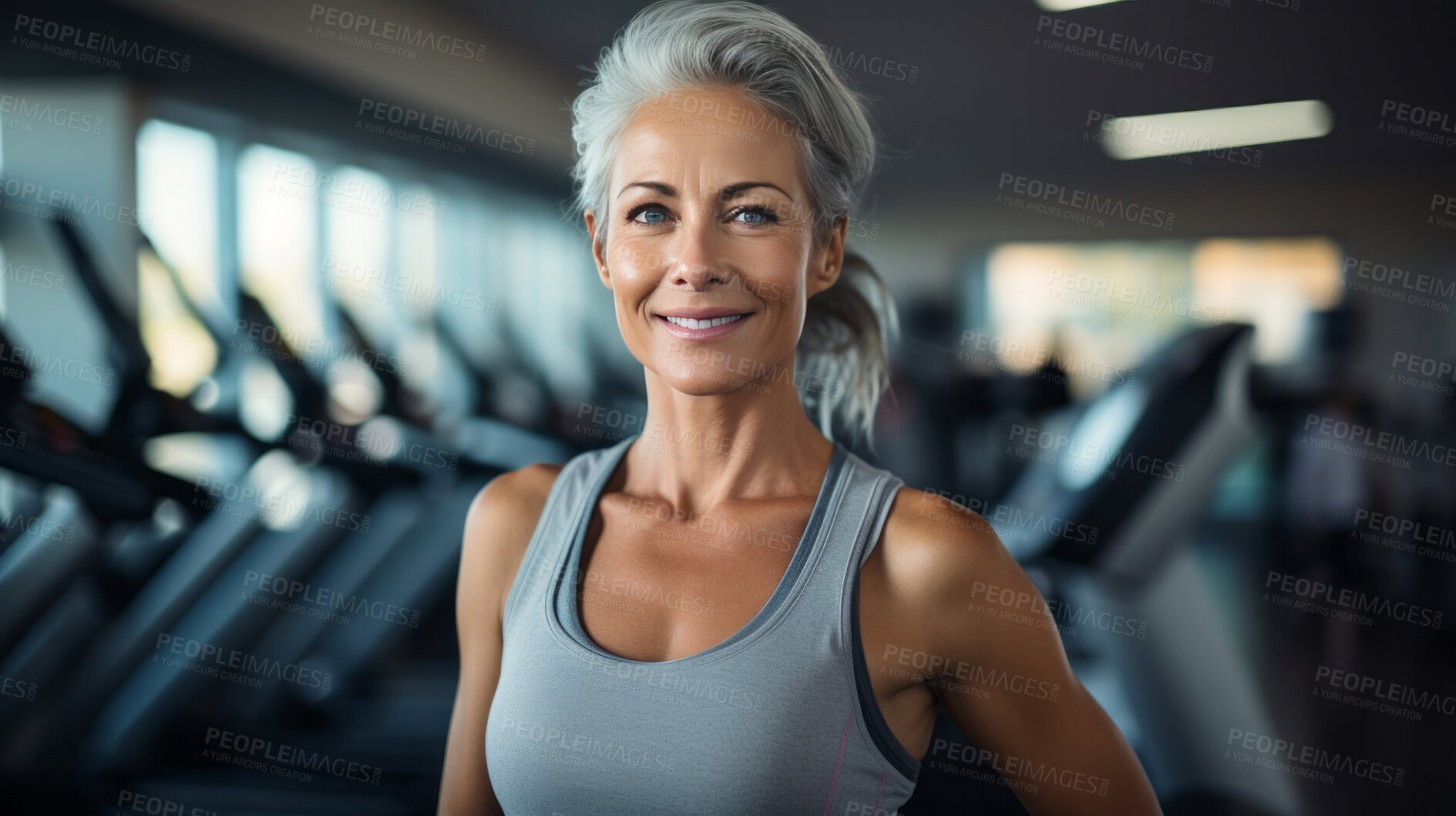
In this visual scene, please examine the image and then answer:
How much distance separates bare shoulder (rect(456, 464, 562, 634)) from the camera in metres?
1.03

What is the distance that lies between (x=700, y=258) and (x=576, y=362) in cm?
626

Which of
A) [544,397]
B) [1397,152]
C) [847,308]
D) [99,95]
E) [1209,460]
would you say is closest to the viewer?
[847,308]

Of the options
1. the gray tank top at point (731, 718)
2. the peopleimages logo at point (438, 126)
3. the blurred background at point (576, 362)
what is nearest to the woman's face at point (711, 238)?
the gray tank top at point (731, 718)

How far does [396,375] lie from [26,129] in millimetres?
2304

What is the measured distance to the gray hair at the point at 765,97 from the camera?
94cm

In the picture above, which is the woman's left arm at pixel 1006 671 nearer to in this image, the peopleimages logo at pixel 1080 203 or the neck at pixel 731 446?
the neck at pixel 731 446

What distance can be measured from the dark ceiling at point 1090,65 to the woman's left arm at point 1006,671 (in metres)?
3.02

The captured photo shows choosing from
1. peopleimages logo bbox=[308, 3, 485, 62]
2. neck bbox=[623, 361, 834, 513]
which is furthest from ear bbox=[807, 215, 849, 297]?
peopleimages logo bbox=[308, 3, 485, 62]

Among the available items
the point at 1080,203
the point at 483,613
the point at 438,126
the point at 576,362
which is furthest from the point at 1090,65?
the point at 483,613

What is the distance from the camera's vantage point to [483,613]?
1033 mm

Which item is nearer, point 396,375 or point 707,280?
point 707,280

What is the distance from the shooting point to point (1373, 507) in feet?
13.7

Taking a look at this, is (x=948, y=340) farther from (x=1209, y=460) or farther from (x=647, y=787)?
(x=647, y=787)

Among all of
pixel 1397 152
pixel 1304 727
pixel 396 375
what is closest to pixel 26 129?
pixel 396 375
